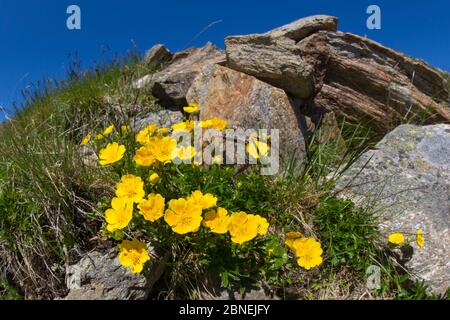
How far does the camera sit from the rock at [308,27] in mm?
4550

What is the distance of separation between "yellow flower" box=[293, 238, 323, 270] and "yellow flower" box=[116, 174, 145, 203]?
1010mm

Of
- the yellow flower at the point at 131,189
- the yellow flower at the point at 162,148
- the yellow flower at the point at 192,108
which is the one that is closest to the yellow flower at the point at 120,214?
the yellow flower at the point at 131,189

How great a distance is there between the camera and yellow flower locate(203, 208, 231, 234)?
7.12 feet

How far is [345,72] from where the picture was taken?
178 inches

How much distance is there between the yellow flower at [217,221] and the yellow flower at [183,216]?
72 mm

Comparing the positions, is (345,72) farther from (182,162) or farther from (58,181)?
(58,181)

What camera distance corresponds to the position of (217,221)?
2.20 metres

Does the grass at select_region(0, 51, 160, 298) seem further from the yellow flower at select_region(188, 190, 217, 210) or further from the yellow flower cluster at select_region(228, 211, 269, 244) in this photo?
the yellow flower cluster at select_region(228, 211, 269, 244)

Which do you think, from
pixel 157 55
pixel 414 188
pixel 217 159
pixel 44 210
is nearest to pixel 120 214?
pixel 44 210

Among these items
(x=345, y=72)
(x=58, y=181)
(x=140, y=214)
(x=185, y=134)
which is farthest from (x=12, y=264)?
(x=345, y=72)

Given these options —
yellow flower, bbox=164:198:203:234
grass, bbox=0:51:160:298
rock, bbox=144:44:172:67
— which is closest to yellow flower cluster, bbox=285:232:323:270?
yellow flower, bbox=164:198:203:234

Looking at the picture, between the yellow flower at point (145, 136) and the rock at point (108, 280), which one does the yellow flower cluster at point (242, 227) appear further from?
the yellow flower at point (145, 136)

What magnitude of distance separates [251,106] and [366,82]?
5.34 ft

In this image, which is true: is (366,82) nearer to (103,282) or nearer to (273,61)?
(273,61)
